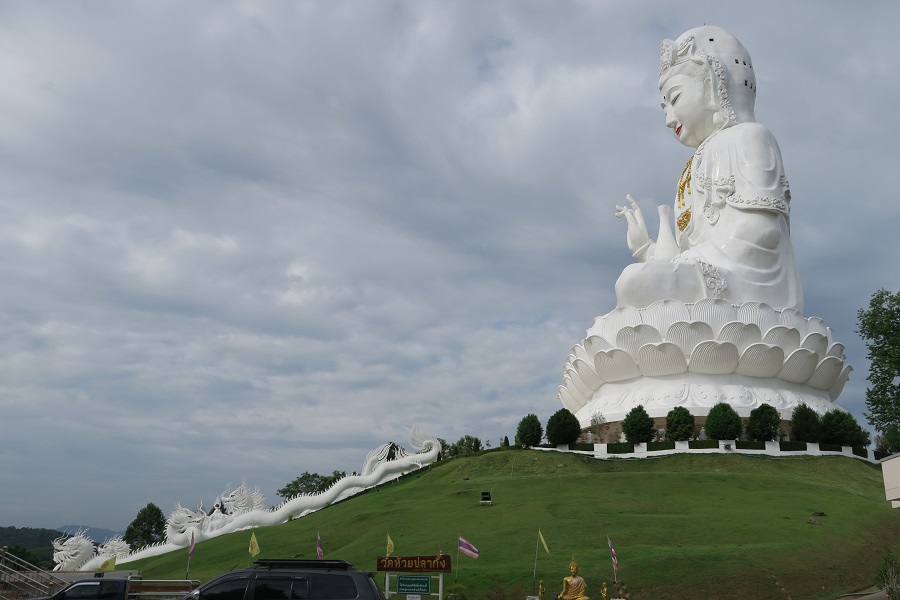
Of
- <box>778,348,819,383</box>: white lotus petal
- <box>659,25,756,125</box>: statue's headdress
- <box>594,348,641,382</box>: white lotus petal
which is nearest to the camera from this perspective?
<box>778,348,819,383</box>: white lotus petal

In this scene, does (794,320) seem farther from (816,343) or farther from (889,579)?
(889,579)

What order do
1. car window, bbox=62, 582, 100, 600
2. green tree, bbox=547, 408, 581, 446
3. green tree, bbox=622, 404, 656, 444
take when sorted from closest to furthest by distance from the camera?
1. car window, bbox=62, 582, 100, 600
2. green tree, bbox=622, 404, 656, 444
3. green tree, bbox=547, 408, 581, 446

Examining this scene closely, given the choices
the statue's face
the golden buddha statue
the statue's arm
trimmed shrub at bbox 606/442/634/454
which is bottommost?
the golden buddha statue

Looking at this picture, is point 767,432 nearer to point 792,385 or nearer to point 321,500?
point 792,385

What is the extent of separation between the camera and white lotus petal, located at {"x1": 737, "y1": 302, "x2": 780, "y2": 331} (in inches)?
1271

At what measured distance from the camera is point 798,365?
32625 mm

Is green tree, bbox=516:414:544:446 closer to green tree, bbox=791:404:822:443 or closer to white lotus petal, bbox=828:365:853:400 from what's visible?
green tree, bbox=791:404:822:443

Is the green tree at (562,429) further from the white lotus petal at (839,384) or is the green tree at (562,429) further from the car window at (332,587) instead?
the car window at (332,587)

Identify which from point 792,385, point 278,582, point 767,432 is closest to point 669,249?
point 792,385

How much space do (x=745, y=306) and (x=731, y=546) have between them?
54.5ft

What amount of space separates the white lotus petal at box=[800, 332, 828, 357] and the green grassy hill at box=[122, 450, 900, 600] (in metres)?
5.57

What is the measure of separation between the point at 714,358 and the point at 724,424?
352cm

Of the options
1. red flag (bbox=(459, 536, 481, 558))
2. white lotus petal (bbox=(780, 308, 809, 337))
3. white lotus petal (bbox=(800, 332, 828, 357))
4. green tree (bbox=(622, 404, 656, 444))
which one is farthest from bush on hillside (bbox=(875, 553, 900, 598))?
white lotus petal (bbox=(780, 308, 809, 337))

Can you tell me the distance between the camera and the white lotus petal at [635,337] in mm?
32125
